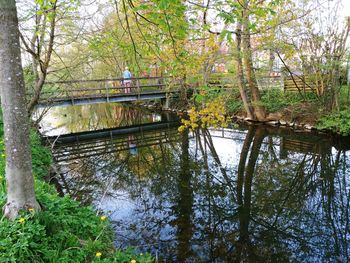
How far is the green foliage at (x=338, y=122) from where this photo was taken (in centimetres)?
1093

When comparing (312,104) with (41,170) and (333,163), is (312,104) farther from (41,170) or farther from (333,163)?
(41,170)

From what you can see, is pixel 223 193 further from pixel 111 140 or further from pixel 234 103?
pixel 234 103

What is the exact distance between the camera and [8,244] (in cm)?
250

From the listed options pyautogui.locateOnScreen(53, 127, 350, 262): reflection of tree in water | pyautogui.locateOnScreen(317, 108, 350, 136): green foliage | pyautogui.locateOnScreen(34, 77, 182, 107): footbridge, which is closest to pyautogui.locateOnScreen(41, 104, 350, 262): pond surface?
pyautogui.locateOnScreen(53, 127, 350, 262): reflection of tree in water

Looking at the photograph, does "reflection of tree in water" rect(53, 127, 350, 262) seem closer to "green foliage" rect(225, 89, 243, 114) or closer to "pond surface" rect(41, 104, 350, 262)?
"pond surface" rect(41, 104, 350, 262)

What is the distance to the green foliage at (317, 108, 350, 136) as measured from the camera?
10927 mm

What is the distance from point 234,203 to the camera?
6.34 metres

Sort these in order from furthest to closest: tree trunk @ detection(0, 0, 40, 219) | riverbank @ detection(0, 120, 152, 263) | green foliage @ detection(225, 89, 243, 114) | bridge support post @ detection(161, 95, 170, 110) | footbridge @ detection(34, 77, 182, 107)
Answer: bridge support post @ detection(161, 95, 170, 110)
green foliage @ detection(225, 89, 243, 114)
footbridge @ detection(34, 77, 182, 107)
riverbank @ detection(0, 120, 152, 263)
tree trunk @ detection(0, 0, 40, 219)

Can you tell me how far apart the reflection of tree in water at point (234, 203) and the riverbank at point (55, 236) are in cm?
164

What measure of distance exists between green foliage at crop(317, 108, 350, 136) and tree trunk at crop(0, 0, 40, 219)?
11.5 meters

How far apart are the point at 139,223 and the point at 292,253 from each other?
9.42ft

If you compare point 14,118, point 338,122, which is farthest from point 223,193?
point 338,122

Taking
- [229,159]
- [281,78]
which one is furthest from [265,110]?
[229,159]

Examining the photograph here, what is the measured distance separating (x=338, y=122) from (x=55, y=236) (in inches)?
459
